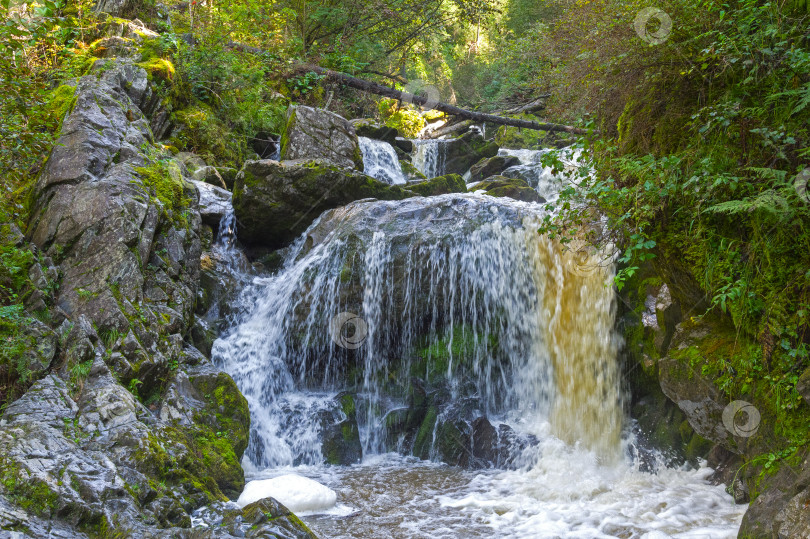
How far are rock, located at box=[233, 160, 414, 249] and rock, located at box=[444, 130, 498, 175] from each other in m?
7.14

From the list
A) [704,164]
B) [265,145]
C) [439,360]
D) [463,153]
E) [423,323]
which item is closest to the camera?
[704,164]

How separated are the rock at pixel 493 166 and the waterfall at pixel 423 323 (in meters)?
7.19

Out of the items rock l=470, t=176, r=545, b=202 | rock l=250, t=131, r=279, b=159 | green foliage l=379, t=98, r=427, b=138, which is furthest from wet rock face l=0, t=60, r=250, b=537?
green foliage l=379, t=98, r=427, b=138

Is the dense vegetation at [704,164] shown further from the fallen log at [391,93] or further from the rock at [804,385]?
the fallen log at [391,93]

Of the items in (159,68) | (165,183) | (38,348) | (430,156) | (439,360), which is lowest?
(439,360)

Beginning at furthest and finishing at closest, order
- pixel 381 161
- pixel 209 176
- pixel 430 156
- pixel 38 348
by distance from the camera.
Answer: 1. pixel 430 156
2. pixel 381 161
3. pixel 209 176
4. pixel 38 348

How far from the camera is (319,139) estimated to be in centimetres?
1230

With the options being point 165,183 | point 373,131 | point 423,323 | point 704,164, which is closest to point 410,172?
point 373,131

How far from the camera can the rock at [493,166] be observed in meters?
16.2

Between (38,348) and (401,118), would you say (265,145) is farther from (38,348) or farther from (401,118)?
(38,348)

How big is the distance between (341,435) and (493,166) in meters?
→ 10.7

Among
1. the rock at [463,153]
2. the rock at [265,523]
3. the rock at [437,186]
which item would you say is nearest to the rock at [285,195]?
the rock at [437,186]

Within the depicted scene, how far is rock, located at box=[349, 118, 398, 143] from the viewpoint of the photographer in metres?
15.1

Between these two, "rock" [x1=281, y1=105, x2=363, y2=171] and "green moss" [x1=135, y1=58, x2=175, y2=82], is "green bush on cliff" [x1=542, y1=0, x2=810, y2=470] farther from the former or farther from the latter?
"green moss" [x1=135, y1=58, x2=175, y2=82]
